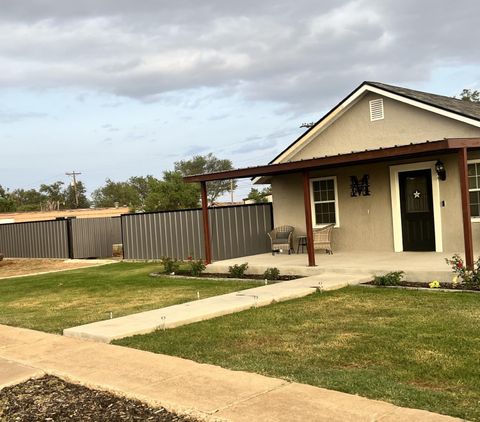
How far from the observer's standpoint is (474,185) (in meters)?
12.7

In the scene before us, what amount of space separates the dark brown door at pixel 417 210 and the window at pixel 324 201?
2.07 metres

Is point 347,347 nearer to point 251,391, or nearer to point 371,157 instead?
point 251,391

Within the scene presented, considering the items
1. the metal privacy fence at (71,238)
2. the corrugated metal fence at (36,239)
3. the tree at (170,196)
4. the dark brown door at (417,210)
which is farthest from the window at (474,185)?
the tree at (170,196)

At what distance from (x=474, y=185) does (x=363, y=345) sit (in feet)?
25.8

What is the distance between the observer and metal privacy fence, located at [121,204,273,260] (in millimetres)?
18031

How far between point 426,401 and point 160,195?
38.9 m

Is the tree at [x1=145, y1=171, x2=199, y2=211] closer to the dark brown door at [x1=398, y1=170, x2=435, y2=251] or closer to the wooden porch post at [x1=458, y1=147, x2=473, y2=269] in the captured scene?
the dark brown door at [x1=398, y1=170, x2=435, y2=251]

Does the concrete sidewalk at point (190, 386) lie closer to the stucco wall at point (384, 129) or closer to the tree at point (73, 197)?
the stucco wall at point (384, 129)

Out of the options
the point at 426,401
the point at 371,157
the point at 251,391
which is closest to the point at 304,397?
the point at 251,391

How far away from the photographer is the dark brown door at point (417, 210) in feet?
43.9

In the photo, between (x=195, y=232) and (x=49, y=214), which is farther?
(x=49, y=214)

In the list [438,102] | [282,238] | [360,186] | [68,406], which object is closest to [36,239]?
[282,238]

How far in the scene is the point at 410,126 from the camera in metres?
13.7

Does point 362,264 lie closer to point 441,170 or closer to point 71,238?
point 441,170
